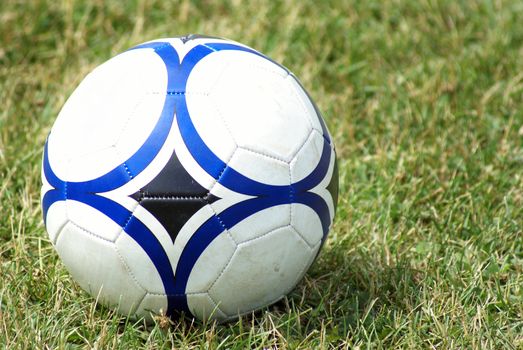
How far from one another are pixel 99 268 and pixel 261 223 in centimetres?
64

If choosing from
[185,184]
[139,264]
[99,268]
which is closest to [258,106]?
[185,184]

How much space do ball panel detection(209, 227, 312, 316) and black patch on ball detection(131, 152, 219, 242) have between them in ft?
0.80

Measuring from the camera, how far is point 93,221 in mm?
3186

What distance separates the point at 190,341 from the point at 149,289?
0.34m

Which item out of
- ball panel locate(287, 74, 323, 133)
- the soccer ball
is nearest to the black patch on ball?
the soccer ball

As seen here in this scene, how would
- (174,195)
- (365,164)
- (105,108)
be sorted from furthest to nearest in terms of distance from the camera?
Result: (365,164), (105,108), (174,195)

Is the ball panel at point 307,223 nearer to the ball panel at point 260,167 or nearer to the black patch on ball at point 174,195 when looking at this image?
the ball panel at point 260,167

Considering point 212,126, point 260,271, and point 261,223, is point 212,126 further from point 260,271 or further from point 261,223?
point 260,271

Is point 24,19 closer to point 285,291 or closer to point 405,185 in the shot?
point 405,185

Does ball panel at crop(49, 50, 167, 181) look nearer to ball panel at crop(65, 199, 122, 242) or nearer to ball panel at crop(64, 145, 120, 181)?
ball panel at crop(64, 145, 120, 181)

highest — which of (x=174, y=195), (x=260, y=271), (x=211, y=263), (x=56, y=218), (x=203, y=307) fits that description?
(x=174, y=195)

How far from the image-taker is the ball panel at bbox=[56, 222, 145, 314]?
10.5ft

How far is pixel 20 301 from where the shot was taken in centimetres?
354

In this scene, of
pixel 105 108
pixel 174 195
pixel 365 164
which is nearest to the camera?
pixel 174 195
